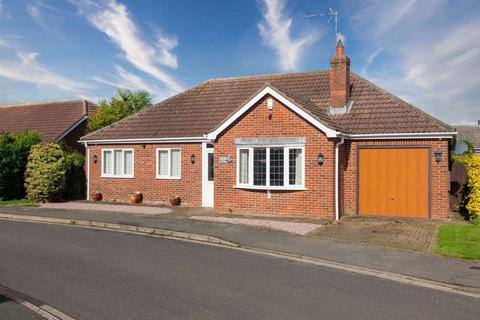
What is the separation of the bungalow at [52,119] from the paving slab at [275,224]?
57.3 feet

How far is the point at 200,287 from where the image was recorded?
703 centimetres

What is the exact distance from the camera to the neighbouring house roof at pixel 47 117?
1148 inches

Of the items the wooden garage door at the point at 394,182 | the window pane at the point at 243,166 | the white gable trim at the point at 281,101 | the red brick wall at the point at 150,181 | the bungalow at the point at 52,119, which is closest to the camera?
the white gable trim at the point at 281,101

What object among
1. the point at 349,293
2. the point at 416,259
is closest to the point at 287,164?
the point at 416,259

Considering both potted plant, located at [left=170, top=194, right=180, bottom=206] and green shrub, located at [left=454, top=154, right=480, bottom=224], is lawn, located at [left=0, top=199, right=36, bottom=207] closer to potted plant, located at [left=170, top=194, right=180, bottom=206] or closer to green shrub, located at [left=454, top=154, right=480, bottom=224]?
potted plant, located at [left=170, top=194, right=180, bottom=206]

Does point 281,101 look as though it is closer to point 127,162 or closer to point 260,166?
point 260,166

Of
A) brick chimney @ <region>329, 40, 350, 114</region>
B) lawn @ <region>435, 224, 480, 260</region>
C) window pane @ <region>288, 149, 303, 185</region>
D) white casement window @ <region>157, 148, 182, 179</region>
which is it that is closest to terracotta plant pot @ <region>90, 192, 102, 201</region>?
white casement window @ <region>157, 148, 182, 179</region>

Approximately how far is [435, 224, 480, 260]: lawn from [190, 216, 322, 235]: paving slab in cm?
340

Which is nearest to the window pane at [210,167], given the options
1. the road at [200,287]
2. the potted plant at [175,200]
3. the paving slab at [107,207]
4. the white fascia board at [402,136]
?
the potted plant at [175,200]

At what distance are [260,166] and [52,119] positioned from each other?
2030 cm

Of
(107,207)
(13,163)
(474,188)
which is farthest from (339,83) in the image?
(13,163)

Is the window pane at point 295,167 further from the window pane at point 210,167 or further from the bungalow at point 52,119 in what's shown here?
the bungalow at point 52,119

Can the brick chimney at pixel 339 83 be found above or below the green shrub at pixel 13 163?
above

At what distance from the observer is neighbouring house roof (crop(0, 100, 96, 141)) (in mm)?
29172
